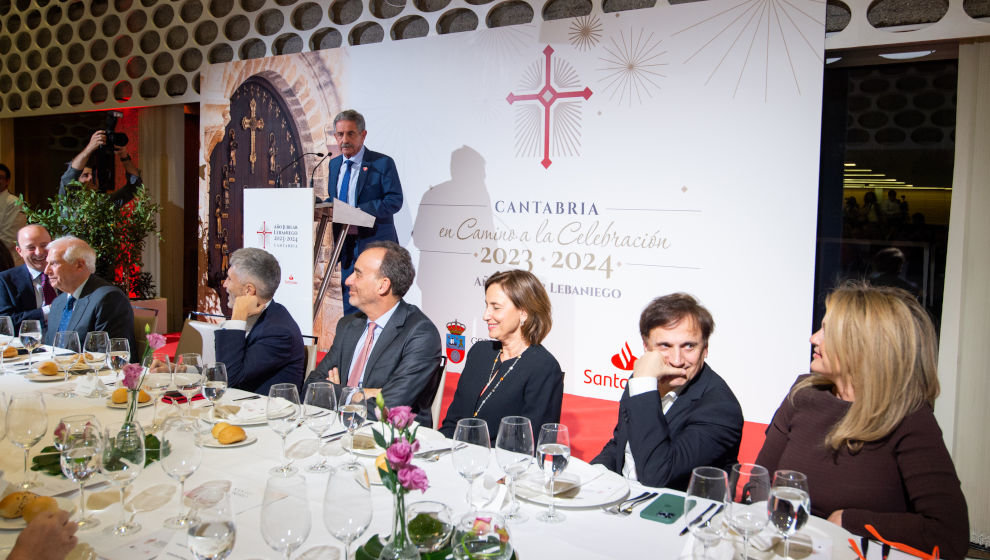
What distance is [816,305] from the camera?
3.87m

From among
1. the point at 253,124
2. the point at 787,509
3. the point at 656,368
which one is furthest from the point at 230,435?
the point at 253,124

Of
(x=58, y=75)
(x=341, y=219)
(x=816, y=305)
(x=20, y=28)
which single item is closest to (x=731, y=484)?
(x=816, y=305)

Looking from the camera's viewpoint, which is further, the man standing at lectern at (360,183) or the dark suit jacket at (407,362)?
the man standing at lectern at (360,183)

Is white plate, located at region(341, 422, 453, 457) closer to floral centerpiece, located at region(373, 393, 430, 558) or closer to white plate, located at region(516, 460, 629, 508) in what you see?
white plate, located at region(516, 460, 629, 508)

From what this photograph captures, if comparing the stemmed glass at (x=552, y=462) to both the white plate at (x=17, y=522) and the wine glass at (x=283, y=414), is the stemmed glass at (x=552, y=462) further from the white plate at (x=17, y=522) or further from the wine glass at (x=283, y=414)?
the white plate at (x=17, y=522)

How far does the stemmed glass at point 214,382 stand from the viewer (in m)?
2.38

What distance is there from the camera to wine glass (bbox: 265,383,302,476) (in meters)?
1.97

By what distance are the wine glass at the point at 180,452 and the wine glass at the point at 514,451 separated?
0.68 metres

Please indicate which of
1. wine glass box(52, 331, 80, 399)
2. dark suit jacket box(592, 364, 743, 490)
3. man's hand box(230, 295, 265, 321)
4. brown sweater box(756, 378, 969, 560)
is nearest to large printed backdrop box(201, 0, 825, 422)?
man's hand box(230, 295, 265, 321)

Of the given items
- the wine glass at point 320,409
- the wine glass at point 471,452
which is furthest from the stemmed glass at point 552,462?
the wine glass at point 320,409

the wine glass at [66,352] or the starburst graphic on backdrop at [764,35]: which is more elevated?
the starburst graphic on backdrop at [764,35]

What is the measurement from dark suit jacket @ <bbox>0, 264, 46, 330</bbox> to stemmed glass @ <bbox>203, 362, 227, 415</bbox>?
3076 millimetres

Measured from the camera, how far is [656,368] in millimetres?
2305

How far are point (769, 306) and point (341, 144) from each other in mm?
3194
